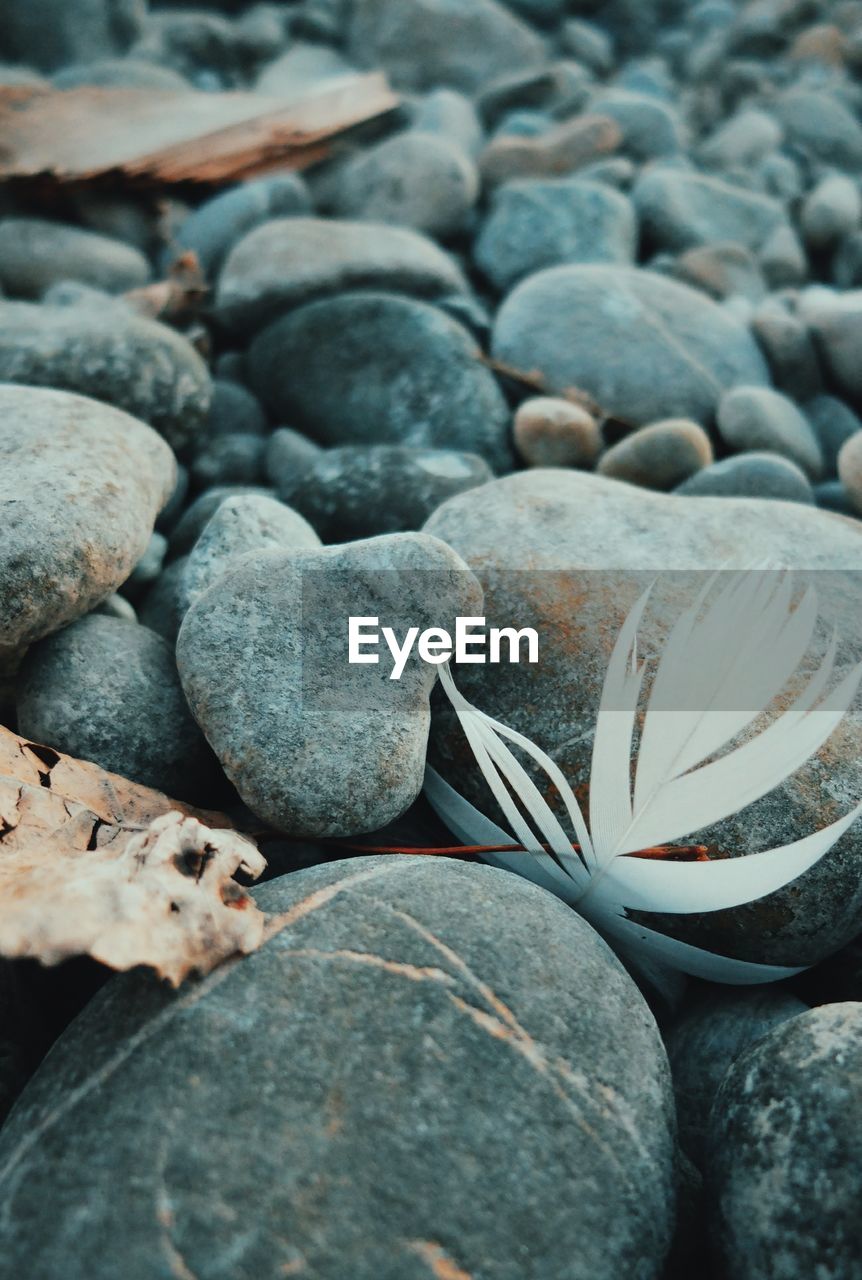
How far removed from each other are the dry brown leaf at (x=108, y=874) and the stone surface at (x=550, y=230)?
3131mm

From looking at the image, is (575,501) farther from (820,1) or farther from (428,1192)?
(820,1)

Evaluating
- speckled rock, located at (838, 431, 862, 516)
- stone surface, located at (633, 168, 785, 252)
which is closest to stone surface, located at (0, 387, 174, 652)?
speckled rock, located at (838, 431, 862, 516)

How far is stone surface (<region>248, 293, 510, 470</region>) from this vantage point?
3.16m

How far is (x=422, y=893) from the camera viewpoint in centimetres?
153

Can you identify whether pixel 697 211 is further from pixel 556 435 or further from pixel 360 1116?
pixel 360 1116

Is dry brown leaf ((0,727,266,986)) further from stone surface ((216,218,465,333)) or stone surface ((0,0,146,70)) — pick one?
stone surface ((0,0,146,70))

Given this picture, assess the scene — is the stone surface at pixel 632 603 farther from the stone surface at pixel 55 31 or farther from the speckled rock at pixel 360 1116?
the stone surface at pixel 55 31

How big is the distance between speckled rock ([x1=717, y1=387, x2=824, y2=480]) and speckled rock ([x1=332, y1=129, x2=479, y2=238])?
1.72 metres

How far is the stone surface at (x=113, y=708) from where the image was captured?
6.11ft

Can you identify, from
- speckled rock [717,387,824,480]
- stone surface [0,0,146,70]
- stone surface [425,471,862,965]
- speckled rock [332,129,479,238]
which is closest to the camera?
stone surface [425,471,862,965]

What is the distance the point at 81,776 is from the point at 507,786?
2.51 ft

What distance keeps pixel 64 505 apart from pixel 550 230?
2.97 metres

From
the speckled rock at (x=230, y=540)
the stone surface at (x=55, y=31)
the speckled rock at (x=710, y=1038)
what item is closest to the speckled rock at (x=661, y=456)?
the speckled rock at (x=230, y=540)

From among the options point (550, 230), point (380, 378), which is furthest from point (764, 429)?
point (550, 230)
